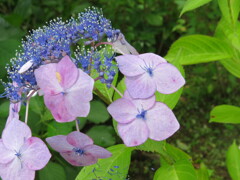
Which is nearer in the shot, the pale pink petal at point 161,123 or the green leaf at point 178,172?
the pale pink petal at point 161,123

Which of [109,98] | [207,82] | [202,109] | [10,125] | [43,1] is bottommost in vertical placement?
[202,109]

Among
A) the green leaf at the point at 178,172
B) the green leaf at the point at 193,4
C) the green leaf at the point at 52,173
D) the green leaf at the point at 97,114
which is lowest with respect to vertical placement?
the green leaf at the point at 52,173

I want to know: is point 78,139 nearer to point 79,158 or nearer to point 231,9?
point 79,158

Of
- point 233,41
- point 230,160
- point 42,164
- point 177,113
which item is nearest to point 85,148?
point 42,164

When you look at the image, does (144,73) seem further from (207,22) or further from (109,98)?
(207,22)

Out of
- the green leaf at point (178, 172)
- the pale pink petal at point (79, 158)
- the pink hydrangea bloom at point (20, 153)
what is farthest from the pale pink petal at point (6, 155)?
the green leaf at point (178, 172)

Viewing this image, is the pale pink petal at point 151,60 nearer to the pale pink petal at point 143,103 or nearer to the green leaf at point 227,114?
the pale pink petal at point 143,103

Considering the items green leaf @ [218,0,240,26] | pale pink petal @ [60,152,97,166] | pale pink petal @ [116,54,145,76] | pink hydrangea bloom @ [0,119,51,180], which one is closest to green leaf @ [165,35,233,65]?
green leaf @ [218,0,240,26]
